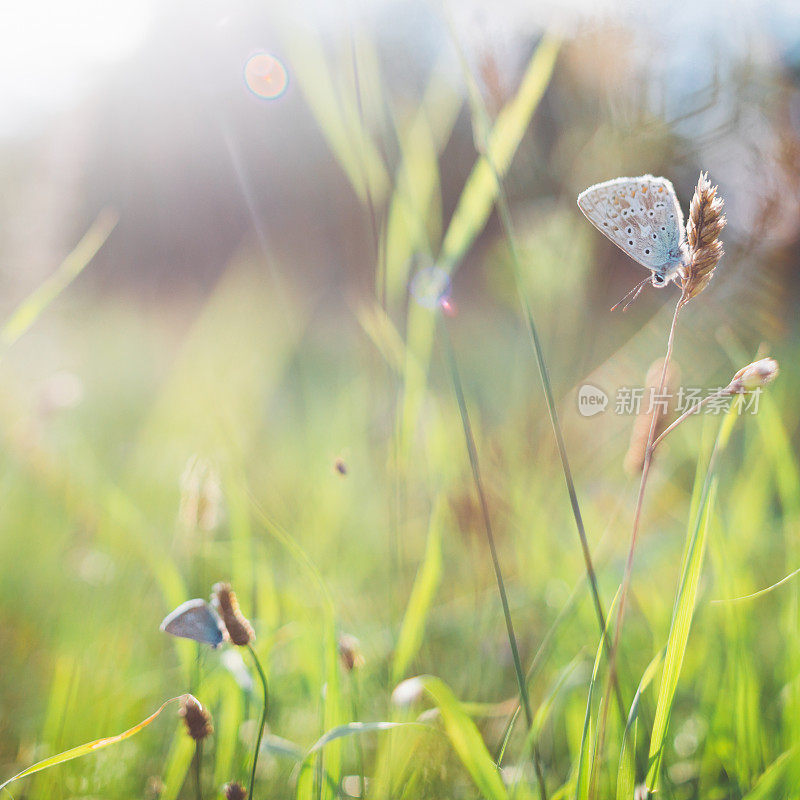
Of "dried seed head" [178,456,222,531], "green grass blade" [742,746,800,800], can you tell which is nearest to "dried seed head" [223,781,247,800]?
"dried seed head" [178,456,222,531]

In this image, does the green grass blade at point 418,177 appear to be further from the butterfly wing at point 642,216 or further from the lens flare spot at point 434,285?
the butterfly wing at point 642,216

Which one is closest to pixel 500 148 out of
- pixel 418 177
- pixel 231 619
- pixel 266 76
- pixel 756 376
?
pixel 418 177

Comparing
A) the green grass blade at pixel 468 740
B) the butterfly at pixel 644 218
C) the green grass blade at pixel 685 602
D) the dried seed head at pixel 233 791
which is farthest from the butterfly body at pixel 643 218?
the dried seed head at pixel 233 791

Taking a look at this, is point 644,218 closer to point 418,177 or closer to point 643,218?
point 643,218

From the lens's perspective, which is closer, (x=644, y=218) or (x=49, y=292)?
(x=644, y=218)

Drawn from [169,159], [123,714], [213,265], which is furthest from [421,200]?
[169,159]

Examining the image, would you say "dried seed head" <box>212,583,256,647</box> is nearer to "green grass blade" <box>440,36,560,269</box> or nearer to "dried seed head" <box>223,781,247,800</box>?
"dried seed head" <box>223,781,247,800</box>
